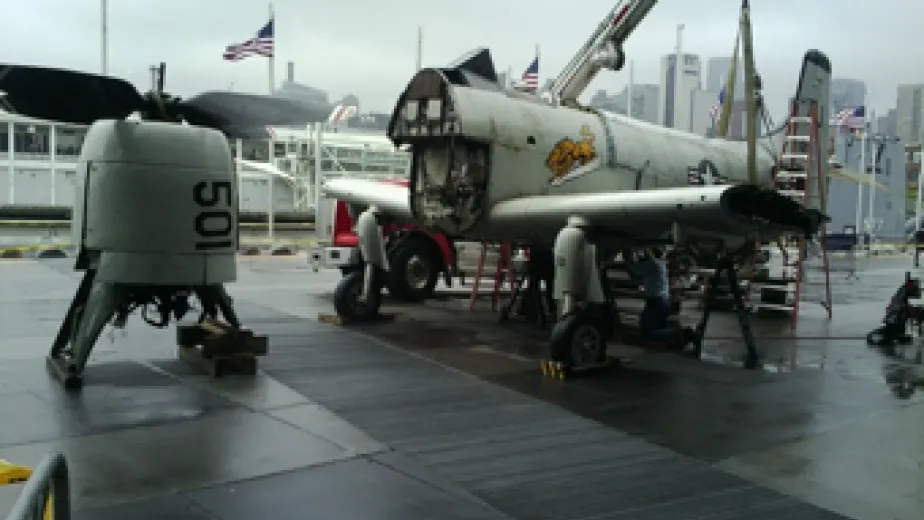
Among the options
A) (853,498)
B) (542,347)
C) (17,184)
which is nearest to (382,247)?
(542,347)

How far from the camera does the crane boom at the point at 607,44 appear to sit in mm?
19394

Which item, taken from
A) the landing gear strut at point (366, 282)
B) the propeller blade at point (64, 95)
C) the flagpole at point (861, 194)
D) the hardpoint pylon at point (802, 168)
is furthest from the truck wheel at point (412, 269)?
the flagpole at point (861, 194)

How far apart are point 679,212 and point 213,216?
18.0 feet

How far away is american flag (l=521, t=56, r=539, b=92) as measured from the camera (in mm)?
34562

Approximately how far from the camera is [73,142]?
42.2 meters

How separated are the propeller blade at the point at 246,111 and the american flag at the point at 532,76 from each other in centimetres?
2623

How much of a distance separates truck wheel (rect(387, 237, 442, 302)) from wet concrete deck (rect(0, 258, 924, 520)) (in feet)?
15.6

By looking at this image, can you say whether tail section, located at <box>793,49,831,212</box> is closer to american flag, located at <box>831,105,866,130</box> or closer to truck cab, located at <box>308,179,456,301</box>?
truck cab, located at <box>308,179,456,301</box>

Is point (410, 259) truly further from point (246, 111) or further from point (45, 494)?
point (45, 494)

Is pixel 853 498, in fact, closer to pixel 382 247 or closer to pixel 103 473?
pixel 103 473

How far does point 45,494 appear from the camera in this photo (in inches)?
112

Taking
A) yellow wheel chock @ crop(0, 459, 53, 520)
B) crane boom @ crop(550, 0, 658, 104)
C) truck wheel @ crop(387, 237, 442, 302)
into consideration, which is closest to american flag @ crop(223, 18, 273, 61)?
crane boom @ crop(550, 0, 658, 104)

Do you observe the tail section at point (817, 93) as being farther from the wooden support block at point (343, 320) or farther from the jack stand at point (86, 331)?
the jack stand at point (86, 331)

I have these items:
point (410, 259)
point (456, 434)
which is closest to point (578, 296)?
point (456, 434)
